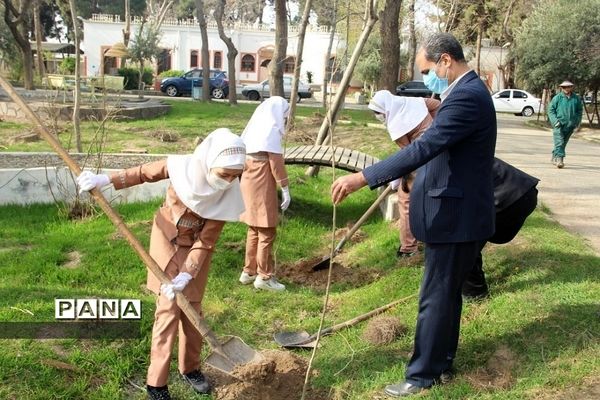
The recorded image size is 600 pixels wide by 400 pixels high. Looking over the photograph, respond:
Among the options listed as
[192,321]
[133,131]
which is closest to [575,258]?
[192,321]

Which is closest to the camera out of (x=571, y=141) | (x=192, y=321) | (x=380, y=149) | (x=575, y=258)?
(x=192, y=321)

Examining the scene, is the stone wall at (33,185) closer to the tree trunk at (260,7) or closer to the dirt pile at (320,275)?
the dirt pile at (320,275)

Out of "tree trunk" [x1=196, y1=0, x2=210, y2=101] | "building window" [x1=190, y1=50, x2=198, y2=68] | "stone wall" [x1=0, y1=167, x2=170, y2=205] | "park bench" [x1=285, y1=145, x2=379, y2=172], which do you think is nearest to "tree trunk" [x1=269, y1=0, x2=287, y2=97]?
"park bench" [x1=285, y1=145, x2=379, y2=172]

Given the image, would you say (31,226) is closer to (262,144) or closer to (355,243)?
(262,144)

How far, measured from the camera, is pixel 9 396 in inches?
135

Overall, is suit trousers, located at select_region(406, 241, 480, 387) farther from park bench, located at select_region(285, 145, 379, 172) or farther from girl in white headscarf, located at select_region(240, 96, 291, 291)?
park bench, located at select_region(285, 145, 379, 172)

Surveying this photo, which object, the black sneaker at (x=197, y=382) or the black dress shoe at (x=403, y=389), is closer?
the black dress shoe at (x=403, y=389)

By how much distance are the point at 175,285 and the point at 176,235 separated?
1.05 ft

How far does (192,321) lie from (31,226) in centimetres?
417

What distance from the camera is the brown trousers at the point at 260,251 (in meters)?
5.65

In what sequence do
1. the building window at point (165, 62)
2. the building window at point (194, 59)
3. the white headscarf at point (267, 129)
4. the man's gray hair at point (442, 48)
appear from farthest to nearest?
the building window at point (194, 59), the building window at point (165, 62), the white headscarf at point (267, 129), the man's gray hair at point (442, 48)

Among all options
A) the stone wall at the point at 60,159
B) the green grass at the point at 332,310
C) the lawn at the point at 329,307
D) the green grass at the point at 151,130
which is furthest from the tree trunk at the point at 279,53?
the green grass at the point at 332,310

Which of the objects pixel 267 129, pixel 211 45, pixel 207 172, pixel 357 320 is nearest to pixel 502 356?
pixel 357 320

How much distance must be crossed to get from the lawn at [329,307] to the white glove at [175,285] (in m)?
0.80
